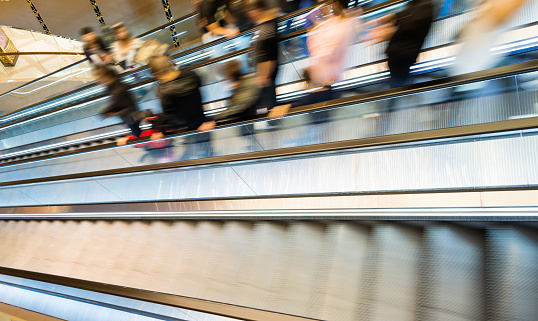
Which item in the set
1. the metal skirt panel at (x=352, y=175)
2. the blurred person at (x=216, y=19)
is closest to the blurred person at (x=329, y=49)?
the metal skirt panel at (x=352, y=175)

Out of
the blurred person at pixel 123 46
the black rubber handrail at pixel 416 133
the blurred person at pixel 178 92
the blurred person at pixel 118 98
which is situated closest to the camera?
the black rubber handrail at pixel 416 133

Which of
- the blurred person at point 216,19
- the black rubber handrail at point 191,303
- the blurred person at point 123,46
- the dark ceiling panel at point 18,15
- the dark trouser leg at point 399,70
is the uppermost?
the dark ceiling panel at point 18,15

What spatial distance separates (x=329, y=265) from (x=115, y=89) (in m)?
3.48

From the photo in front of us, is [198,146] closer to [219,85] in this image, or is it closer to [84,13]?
[219,85]

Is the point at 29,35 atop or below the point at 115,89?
atop

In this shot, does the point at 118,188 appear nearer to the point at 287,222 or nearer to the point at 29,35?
the point at 287,222

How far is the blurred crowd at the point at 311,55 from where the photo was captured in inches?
75.5

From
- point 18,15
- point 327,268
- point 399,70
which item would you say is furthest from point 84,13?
point 327,268

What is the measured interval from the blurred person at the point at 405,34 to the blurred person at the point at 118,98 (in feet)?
10.6

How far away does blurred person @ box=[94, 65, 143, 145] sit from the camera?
11.8 ft

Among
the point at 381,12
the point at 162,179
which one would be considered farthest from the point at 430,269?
the point at 162,179

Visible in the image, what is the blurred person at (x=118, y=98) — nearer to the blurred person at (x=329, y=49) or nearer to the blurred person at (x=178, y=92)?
the blurred person at (x=178, y=92)

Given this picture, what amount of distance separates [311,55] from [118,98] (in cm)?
271

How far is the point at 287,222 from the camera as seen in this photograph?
8.58ft
